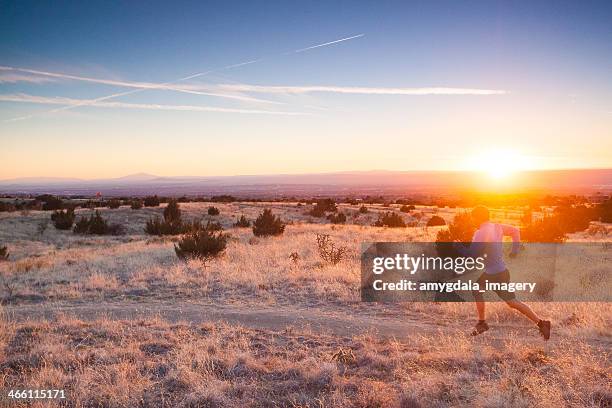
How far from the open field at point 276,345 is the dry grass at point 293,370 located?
23 mm

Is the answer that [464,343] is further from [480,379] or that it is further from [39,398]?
[39,398]

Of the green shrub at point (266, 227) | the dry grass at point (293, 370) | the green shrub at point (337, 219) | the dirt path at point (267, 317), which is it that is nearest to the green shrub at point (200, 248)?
the dirt path at point (267, 317)

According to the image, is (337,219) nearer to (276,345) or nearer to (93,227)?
(93,227)

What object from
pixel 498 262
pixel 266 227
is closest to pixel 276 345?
pixel 498 262

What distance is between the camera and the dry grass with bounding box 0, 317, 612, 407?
5430 millimetres

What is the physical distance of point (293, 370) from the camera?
633 centimetres

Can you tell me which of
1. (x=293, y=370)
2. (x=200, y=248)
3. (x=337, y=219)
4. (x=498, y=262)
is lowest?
(x=337, y=219)

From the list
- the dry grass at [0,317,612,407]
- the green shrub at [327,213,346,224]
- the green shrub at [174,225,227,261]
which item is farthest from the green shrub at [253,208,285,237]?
the dry grass at [0,317,612,407]

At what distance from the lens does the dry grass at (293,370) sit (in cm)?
543

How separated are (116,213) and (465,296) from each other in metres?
30.6

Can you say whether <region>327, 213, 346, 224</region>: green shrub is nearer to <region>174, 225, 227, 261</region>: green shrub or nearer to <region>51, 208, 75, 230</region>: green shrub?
<region>51, 208, 75, 230</region>: green shrub

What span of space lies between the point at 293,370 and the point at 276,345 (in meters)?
1.27

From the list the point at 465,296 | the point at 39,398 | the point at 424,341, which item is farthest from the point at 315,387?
the point at 465,296

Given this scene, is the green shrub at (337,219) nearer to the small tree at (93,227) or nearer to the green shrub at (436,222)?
the green shrub at (436,222)
